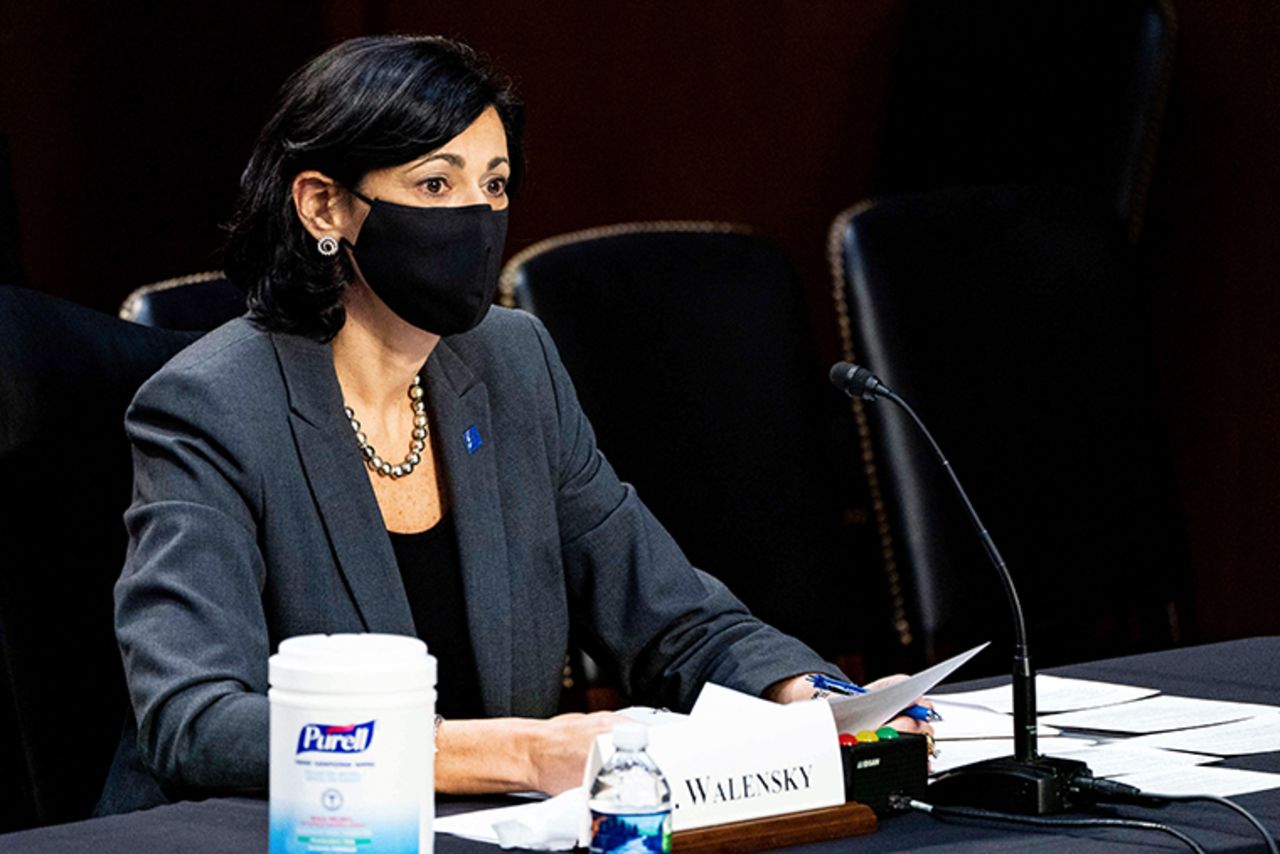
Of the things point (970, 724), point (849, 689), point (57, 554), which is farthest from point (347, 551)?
point (970, 724)

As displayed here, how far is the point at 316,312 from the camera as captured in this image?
2.12 m

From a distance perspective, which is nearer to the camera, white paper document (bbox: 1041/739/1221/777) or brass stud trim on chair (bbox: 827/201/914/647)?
white paper document (bbox: 1041/739/1221/777)

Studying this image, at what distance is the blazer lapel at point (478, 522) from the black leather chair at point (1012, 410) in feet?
2.64

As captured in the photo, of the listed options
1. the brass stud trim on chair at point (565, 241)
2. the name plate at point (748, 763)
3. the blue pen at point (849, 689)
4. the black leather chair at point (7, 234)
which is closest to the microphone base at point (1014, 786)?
the name plate at point (748, 763)

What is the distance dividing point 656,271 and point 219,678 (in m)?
1.11

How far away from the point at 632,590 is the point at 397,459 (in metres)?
0.30

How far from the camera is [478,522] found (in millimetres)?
2141

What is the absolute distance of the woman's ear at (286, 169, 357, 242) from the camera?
7.00 ft

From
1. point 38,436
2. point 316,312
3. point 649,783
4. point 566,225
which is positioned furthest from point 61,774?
point 566,225

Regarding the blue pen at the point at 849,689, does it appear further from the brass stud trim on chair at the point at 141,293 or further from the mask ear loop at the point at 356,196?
the brass stud trim on chair at the point at 141,293

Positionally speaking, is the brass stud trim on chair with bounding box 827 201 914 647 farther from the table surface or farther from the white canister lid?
the white canister lid

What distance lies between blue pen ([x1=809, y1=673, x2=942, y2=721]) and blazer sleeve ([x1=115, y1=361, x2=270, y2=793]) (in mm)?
534

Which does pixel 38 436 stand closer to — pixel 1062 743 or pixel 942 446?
pixel 1062 743

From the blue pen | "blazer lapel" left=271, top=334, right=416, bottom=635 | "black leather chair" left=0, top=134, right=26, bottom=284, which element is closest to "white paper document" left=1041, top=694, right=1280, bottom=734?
the blue pen
